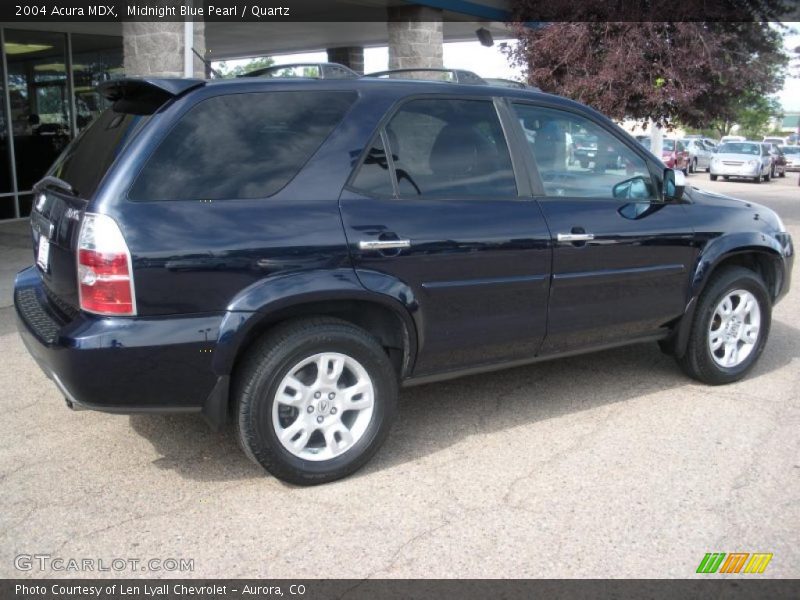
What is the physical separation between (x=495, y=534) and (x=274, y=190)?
175 centimetres

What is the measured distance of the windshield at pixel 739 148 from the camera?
29547 mm

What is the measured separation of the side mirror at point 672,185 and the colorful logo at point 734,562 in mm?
2273

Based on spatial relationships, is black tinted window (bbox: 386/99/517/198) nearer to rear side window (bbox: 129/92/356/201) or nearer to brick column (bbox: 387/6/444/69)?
rear side window (bbox: 129/92/356/201)

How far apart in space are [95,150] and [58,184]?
0.28 metres

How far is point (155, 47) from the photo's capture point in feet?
28.9

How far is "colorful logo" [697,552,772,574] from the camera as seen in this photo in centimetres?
301

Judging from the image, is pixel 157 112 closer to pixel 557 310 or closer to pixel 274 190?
pixel 274 190

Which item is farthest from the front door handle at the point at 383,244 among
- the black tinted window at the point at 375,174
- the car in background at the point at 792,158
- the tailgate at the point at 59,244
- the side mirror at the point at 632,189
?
→ the car in background at the point at 792,158

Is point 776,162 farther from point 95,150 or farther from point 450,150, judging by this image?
point 95,150

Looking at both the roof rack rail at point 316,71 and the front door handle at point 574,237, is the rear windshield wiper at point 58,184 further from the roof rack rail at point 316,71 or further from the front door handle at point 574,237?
the front door handle at point 574,237

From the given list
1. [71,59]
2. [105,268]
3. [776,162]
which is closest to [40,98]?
[71,59]

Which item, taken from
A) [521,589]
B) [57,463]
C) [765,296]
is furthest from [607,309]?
[57,463]

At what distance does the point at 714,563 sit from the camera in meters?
3.05

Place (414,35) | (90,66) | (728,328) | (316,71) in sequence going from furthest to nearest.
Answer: (90,66) < (414,35) < (728,328) < (316,71)
